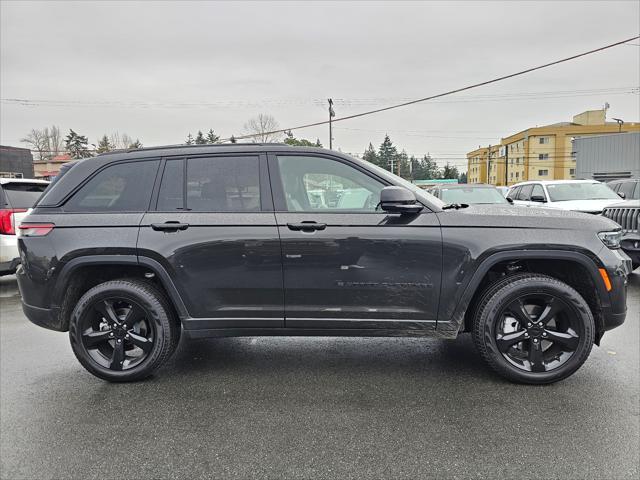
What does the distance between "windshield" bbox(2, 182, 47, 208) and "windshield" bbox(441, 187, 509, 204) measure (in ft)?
27.4

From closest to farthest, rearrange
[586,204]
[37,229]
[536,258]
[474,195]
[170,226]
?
[536,258], [170,226], [37,229], [586,204], [474,195]

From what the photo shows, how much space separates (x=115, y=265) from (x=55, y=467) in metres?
1.48

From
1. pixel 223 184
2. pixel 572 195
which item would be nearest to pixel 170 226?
pixel 223 184

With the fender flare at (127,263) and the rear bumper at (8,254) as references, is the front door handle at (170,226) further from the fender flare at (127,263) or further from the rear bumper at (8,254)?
the rear bumper at (8,254)

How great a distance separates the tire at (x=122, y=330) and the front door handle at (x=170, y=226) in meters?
0.51

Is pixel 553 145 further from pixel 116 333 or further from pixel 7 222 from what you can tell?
pixel 116 333

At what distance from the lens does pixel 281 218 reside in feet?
10.4

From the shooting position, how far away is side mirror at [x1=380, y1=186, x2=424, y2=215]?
2963mm

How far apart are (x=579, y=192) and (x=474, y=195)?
2.84 meters

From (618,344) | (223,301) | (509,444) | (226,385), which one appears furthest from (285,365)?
(618,344)

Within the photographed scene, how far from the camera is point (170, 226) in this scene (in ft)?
10.5

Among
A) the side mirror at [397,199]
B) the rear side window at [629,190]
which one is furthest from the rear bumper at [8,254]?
the rear side window at [629,190]

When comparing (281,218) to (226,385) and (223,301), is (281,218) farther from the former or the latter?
(226,385)

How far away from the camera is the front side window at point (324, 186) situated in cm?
323
